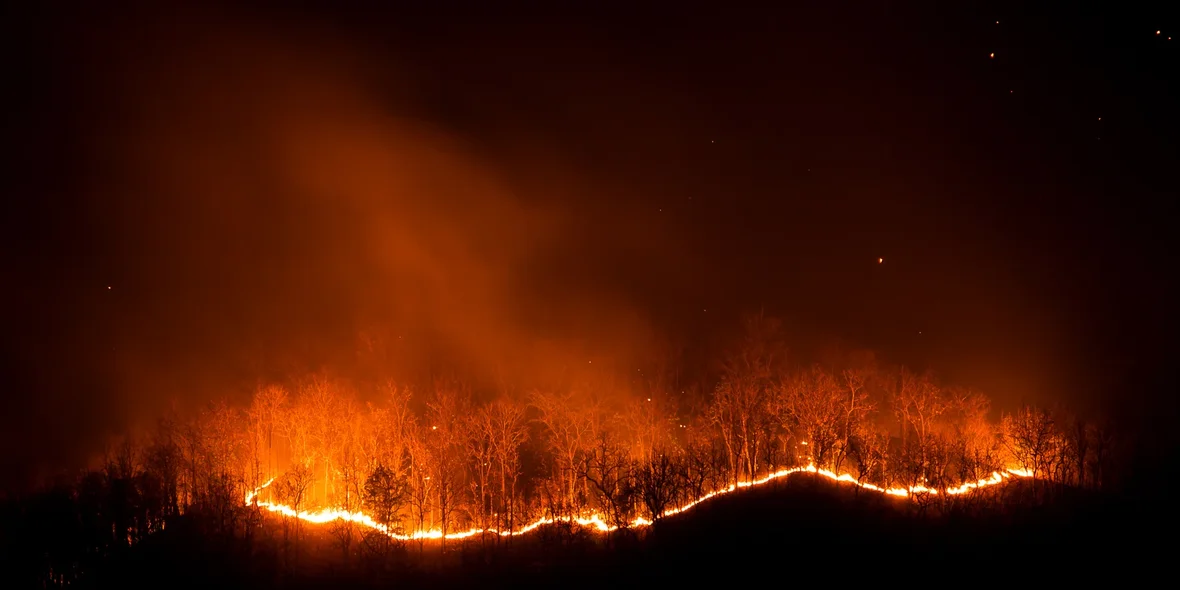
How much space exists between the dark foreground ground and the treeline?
1002 mm

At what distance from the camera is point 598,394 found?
4712 cm

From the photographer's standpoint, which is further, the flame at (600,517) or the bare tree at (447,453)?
the bare tree at (447,453)

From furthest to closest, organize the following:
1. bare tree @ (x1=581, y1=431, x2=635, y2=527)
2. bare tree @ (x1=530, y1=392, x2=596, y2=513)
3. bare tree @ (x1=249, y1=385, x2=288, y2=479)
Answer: bare tree @ (x1=249, y1=385, x2=288, y2=479) → bare tree @ (x1=530, y1=392, x2=596, y2=513) → bare tree @ (x1=581, y1=431, x2=635, y2=527)

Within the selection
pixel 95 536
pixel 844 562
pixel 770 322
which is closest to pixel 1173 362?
pixel 770 322

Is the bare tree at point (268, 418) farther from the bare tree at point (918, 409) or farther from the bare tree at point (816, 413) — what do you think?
the bare tree at point (918, 409)

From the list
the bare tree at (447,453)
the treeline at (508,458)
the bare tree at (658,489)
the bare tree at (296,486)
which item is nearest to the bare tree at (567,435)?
the treeline at (508,458)

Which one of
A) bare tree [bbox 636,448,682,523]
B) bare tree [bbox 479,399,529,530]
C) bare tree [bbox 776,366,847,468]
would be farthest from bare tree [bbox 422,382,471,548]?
bare tree [bbox 776,366,847,468]

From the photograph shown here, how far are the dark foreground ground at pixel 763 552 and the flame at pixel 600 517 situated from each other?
29.6 inches

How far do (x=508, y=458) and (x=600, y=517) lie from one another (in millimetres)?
7557

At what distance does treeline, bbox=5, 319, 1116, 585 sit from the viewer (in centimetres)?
3023

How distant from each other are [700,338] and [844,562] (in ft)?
115

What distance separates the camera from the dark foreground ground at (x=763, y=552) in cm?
2566

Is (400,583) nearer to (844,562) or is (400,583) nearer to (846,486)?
(844,562)

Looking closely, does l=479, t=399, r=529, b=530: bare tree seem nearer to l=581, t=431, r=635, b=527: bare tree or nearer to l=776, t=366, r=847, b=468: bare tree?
l=581, t=431, r=635, b=527: bare tree
